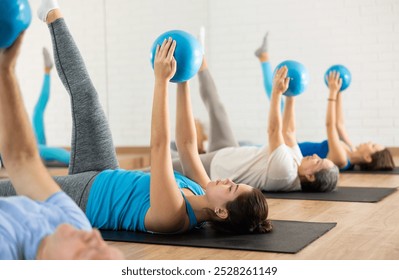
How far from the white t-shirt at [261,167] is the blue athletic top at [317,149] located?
920mm

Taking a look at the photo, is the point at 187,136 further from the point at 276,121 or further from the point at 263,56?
the point at 263,56

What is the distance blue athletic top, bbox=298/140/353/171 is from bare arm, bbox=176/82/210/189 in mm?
2513

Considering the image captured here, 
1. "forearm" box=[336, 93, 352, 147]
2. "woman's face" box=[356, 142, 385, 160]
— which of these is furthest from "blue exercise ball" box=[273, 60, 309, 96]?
"forearm" box=[336, 93, 352, 147]

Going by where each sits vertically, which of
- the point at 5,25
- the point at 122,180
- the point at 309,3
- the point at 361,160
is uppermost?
the point at 309,3

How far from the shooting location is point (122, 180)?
2727 millimetres

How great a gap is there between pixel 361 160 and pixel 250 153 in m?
1.55

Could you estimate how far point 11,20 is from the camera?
159 centimetres

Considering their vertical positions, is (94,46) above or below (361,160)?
above

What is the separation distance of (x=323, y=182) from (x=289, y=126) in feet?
2.27

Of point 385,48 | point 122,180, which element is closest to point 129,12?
point 385,48

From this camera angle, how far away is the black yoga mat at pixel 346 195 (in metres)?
→ 3.80

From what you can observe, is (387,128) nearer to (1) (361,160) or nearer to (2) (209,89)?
(1) (361,160)

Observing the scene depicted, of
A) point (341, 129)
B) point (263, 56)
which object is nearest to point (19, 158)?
point (341, 129)
